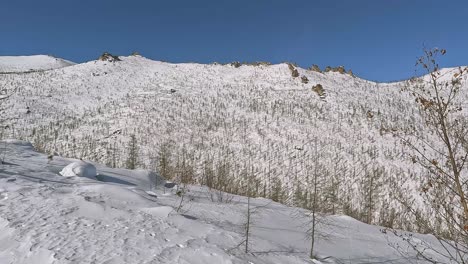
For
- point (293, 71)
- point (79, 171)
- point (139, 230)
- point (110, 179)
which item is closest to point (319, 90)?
point (293, 71)

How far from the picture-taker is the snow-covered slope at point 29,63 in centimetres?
4212

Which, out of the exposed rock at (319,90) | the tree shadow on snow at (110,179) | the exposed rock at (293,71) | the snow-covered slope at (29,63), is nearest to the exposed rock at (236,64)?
the exposed rock at (293,71)

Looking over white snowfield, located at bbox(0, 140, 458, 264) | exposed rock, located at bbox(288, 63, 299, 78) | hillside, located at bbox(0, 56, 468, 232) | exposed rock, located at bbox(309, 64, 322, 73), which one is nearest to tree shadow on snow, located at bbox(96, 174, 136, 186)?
white snowfield, located at bbox(0, 140, 458, 264)

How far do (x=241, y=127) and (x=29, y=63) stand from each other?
4475 centimetres

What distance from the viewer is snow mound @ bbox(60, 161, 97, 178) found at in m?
4.16

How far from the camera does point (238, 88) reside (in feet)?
59.3

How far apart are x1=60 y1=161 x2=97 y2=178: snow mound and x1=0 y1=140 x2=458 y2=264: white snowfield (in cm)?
12

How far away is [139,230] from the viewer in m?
2.73

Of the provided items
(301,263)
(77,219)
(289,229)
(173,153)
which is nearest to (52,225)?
(77,219)

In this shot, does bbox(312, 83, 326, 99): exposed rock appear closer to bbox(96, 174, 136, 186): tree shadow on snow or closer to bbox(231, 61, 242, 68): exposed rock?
bbox(231, 61, 242, 68): exposed rock

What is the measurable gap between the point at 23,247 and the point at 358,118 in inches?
513

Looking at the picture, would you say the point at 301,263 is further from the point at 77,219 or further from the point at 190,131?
the point at 190,131

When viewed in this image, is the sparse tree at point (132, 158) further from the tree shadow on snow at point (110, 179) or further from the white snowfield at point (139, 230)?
the white snowfield at point (139, 230)

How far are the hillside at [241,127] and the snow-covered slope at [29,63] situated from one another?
88.2ft
